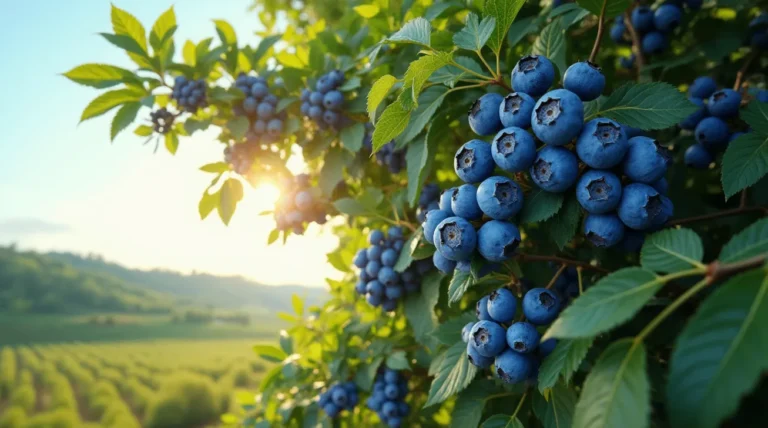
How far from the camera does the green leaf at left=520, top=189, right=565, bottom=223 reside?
2.98 ft

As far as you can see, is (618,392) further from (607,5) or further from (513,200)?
(607,5)

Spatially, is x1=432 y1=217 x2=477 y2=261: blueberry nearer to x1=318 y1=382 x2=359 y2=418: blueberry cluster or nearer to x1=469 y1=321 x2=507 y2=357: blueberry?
x1=469 y1=321 x2=507 y2=357: blueberry

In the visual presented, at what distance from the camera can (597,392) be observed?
2.14 ft

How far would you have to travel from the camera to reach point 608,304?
2.09ft

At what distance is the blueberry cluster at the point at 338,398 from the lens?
206 cm

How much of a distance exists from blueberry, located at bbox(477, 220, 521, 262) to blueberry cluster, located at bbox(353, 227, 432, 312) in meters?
0.76

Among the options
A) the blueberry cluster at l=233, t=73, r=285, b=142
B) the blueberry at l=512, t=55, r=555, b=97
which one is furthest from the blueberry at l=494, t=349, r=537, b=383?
the blueberry cluster at l=233, t=73, r=285, b=142

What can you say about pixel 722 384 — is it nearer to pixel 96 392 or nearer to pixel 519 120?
pixel 519 120

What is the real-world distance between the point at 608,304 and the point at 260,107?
67.7 inches

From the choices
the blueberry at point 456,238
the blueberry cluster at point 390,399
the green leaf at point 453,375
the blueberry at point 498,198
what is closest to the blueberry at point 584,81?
the blueberry at point 498,198

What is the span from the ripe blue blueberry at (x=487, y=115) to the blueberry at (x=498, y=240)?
0.23 meters

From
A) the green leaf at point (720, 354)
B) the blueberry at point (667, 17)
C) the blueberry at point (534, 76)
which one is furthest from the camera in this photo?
the blueberry at point (667, 17)

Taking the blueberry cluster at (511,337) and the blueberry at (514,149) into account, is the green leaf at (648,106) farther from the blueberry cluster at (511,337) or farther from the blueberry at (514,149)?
the blueberry cluster at (511,337)

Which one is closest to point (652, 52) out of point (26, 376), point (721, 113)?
point (721, 113)
